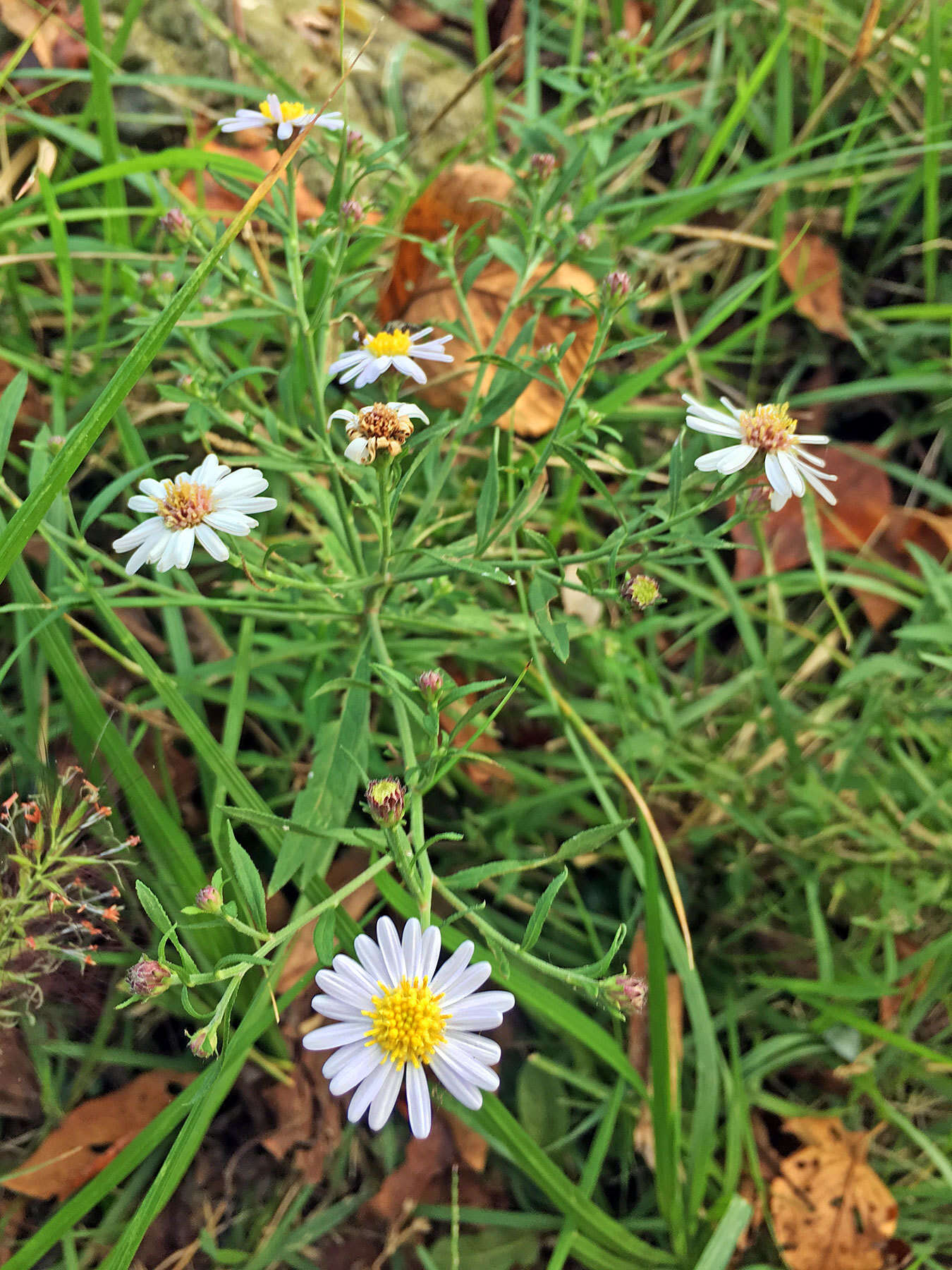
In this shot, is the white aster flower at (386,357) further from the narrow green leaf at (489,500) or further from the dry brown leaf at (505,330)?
the dry brown leaf at (505,330)

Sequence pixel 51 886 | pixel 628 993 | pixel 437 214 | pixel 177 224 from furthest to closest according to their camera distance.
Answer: pixel 437 214
pixel 177 224
pixel 51 886
pixel 628 993

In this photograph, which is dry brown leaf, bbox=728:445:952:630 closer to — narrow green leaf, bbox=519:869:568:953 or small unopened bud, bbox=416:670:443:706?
small unopened bud, bbox=416:670:443:706

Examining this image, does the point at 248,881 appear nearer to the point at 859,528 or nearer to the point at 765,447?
the point at 765,447

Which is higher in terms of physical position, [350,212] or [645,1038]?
[350,212]

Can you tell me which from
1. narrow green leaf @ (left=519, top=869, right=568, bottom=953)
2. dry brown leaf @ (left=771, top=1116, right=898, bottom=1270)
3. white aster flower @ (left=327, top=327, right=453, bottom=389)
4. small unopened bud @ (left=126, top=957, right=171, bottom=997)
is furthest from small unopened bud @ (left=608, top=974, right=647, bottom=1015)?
dry brown leaf @ (left=771, top=1116, right=898, bottom=1270)

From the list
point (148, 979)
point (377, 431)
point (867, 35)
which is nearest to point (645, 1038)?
point (148, 979)

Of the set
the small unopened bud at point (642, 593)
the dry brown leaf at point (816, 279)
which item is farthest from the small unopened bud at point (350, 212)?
the dry brown leaf at point (816, 279)
